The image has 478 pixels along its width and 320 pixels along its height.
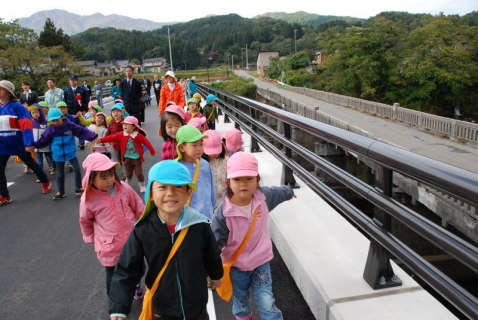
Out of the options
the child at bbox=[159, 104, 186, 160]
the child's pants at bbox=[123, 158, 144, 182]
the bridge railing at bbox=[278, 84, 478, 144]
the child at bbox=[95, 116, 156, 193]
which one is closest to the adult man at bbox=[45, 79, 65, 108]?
the child at bbox=[95, 116, 156, 193]

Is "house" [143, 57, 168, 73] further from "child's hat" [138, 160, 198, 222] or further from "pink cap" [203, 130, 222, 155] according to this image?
"child's hat" [138, 160, 198, 222]

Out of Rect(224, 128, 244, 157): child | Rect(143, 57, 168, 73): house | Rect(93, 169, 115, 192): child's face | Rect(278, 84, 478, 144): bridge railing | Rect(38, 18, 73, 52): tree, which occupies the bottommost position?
Rect(278, 84, 478, 144): bridge railing

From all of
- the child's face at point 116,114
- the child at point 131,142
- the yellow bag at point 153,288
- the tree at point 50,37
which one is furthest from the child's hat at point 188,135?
the tree at point 50,37

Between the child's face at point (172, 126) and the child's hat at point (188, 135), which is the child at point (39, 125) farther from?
the child's hat at point (188, 135)

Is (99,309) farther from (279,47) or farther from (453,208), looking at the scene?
(279,47)

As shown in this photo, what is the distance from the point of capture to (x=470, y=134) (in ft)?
59.2

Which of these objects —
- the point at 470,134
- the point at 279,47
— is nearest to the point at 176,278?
the point at 470,134

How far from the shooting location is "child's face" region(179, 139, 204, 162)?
3174 mm

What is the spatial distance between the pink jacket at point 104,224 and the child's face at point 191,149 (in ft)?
2.25

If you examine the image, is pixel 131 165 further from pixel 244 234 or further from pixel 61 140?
pixel 244 234

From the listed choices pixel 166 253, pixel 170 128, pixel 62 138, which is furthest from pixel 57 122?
pixel 166 253

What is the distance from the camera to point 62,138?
594 centimetres

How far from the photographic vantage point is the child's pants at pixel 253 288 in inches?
95.7

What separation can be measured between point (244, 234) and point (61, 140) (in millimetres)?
4617
